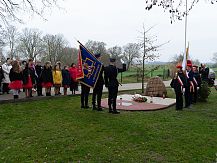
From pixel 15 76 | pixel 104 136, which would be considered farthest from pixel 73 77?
pixel 104 136

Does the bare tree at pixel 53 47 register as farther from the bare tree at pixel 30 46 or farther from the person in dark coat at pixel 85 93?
the person in dark coat at pixel 85 93

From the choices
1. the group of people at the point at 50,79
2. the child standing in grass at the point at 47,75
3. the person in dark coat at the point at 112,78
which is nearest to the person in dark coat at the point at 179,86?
the group of people at the point at 50,79

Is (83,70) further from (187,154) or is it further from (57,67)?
(187,154)

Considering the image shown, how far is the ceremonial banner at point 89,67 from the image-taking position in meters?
10.4

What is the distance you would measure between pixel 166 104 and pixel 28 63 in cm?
628

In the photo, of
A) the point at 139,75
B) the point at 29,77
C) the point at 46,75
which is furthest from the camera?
the point at 139,75

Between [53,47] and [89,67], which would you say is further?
[53,47]

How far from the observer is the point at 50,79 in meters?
13.3

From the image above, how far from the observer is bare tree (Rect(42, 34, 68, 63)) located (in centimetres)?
5416

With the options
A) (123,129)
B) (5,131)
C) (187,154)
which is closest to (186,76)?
(123,129)

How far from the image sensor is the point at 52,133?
7254 mm

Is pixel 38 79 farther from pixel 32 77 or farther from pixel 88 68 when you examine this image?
pixel 88 68

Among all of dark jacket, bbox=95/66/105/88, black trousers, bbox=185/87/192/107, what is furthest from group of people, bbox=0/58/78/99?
black trousers, bbox=185/87/192/107

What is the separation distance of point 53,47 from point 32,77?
144 feet
